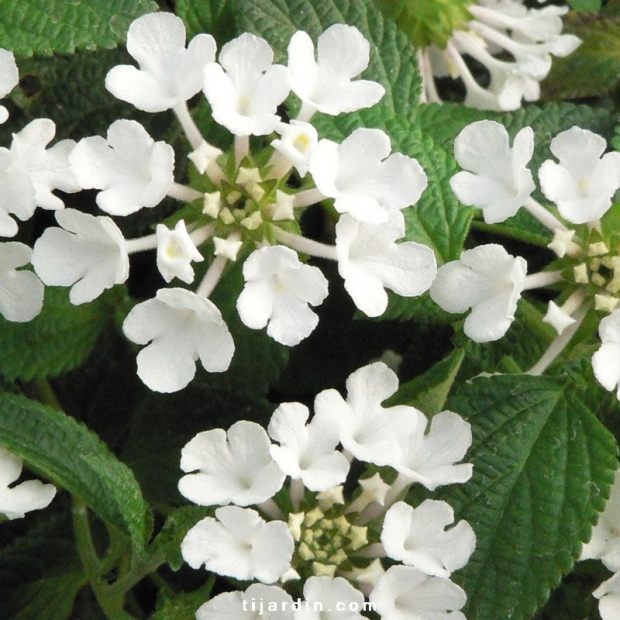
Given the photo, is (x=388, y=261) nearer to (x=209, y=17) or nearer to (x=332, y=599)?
(x=332, y=599)

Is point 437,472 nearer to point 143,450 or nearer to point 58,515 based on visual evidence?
point 143,450

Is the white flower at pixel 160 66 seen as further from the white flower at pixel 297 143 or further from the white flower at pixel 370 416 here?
the white flower at pixel 370 416

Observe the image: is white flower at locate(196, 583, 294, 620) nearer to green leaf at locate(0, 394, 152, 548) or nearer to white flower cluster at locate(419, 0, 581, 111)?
green leaf at locate(0, 394, 152, 548)

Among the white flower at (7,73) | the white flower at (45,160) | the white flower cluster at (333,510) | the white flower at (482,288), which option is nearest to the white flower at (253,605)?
the white flower cluster at (333,510)

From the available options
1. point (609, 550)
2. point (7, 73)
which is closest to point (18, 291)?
point (7, 73)

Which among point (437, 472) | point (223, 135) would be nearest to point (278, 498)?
point (437, 472)
